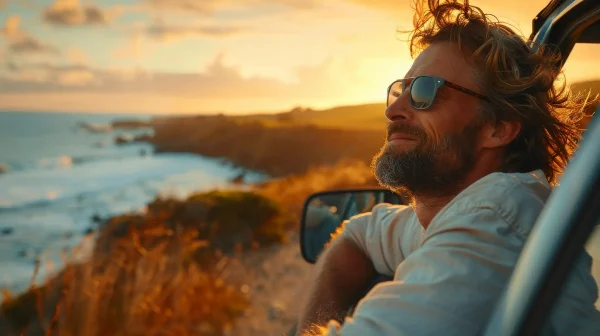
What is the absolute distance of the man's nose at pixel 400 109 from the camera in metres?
2.17

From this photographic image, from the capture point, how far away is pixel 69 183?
→ 110 ft

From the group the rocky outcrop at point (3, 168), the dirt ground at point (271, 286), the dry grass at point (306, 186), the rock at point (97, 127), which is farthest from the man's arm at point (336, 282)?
the rock at point (97, 127)

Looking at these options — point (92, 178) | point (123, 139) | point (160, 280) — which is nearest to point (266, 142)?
point (92, 178)

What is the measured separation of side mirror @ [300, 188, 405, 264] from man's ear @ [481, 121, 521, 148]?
0.78 metres

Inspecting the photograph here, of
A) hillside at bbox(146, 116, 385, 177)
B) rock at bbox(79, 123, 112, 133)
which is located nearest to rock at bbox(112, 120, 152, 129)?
rock at bbox(79, 123, 112, 133)

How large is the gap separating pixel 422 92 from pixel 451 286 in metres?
1.06

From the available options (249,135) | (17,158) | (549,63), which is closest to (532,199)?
(549,63)

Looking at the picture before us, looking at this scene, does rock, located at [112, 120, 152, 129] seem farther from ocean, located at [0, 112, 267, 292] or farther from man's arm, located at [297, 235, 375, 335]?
man's arm, located at [297, 235, 375, 335]

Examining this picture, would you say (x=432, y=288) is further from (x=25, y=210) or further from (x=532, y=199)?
(x=25, y=210)

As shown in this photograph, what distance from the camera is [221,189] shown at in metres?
14.1

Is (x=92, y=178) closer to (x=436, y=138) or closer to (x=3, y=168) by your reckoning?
(x=3, y=168)

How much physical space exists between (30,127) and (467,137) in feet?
190

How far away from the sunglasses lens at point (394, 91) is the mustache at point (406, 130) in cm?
15

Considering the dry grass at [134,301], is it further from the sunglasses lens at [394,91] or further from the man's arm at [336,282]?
the sunglasses lens at [394,91]
